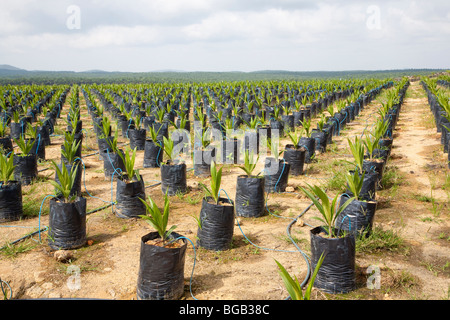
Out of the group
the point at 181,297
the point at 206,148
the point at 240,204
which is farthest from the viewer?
the point at 206,148

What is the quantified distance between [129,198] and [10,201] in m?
1.29

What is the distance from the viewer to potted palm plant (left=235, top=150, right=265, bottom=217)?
4016mm

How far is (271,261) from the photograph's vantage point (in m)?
3.13

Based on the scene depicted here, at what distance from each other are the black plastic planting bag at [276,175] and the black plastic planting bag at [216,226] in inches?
65.6

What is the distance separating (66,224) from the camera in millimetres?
3256

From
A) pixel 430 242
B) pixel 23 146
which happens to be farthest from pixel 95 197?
pixel 430 242

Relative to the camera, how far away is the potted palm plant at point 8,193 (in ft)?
12.4

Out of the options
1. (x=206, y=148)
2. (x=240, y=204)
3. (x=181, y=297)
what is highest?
(x=206, y=148)

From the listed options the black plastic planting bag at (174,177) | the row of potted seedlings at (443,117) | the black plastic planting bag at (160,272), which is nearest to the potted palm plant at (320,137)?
the row of potted seedlings at (443,117)

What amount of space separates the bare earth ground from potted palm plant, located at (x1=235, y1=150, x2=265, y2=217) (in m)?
0.11

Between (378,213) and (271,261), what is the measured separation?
177 cm
